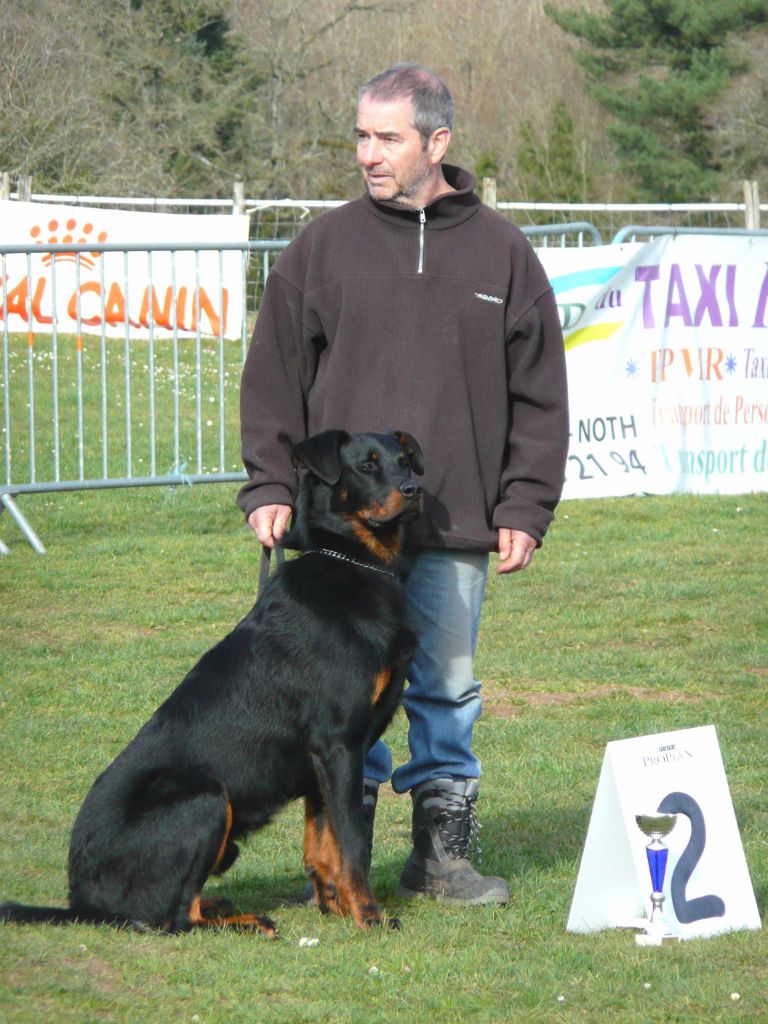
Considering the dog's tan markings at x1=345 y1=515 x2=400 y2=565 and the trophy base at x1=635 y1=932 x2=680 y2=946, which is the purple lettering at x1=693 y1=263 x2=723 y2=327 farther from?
the trophy base at x1=635 y1=932 x2=680 y2=946

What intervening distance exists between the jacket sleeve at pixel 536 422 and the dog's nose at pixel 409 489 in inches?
17.0

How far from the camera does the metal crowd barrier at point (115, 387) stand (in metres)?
9.23

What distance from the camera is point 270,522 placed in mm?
4086

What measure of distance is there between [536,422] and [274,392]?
0.77m

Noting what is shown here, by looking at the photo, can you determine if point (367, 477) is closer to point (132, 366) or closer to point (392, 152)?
point (392, 152)

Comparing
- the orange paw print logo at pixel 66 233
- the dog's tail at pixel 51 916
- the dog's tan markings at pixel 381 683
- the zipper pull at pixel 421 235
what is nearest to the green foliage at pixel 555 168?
the orange paw print logo at pixel 66 233

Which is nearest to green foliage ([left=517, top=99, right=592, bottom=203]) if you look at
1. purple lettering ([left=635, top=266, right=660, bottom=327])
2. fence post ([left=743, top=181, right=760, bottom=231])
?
fence post ([left=743, top=181, right=760, bottom=231])

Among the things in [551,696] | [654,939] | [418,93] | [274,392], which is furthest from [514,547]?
[551,696]

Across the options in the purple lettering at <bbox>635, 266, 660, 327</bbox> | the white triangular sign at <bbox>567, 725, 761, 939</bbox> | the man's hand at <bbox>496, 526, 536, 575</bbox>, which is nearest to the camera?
the white triangular sign at <bbox>567, 725, 761, 939</bbox>

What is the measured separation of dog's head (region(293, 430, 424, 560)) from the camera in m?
3.82

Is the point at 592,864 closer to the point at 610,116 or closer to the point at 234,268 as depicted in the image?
the point at 234,268

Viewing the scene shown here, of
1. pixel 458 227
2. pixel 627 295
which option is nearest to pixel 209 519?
pixel 627 295

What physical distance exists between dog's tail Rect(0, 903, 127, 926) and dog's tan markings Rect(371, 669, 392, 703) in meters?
0.87

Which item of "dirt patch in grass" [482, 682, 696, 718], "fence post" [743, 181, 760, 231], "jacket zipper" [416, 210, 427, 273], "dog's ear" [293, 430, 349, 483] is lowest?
"dirt patch in grass" [482, 682, 696, 718]
